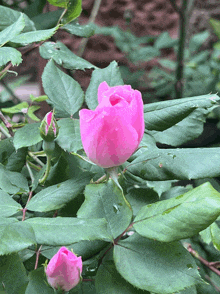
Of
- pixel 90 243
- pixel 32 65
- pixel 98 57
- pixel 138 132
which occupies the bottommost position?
pixel 32 65

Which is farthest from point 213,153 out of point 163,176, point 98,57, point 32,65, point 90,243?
point 32,65

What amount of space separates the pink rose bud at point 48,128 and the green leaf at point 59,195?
6 cm

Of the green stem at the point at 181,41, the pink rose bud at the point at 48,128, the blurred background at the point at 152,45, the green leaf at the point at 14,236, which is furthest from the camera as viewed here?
the blurred background at the point at 152,45

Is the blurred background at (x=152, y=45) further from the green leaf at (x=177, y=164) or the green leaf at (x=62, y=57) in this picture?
the green leaf at (x=177, y=164)

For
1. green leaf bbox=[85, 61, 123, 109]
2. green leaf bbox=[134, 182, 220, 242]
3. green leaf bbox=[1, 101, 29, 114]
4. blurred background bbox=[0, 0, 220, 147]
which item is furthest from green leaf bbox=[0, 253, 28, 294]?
blurred background bbox=[0, 0, 220, 147]

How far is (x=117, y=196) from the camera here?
327 mm

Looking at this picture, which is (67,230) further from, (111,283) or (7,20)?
(7,20)

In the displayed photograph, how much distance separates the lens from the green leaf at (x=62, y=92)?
17.5 inches

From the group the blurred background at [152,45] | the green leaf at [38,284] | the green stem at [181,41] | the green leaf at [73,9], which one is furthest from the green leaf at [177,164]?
the blurred background at [152,45]

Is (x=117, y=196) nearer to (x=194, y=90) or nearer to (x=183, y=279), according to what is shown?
(x=183, y=279)

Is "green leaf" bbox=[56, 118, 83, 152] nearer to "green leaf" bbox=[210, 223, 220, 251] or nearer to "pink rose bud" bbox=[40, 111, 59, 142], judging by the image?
"pink rose bud" bbox=[40, 111, 59, 142]

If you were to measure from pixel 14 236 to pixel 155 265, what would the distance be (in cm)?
13

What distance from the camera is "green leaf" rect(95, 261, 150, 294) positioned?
11.5 inches

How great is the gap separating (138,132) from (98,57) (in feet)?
6.93
